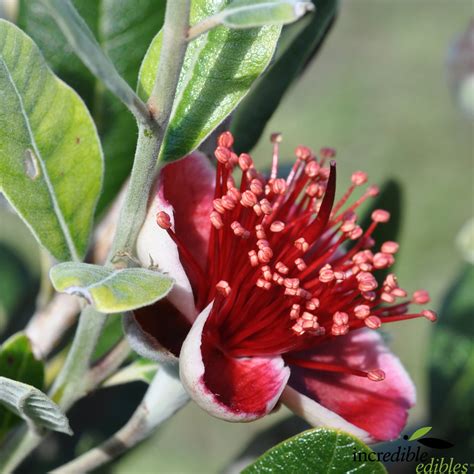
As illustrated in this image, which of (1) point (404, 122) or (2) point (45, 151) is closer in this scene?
(2) point (45, 151)

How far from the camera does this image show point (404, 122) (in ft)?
11.8

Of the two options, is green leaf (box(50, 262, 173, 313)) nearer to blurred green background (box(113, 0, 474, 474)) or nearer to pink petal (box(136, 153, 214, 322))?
pink petal (box(136, 153, 214, 322))

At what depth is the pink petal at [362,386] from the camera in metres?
0.88

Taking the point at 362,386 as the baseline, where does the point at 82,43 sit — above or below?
above

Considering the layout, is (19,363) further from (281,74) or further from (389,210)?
(389,210)

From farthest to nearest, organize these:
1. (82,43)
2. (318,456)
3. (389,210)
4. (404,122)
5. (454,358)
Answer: (404,122) < (454,358) < (389,210) < (318,456) < (82,43)

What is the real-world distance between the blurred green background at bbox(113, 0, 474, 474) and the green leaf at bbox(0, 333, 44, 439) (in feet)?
6.73

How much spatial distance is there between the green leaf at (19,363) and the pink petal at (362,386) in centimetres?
29

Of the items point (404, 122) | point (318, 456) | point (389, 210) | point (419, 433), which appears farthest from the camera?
point (404, 122)

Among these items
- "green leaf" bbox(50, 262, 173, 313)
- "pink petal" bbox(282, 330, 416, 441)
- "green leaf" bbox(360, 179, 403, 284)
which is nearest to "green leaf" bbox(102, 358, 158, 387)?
"pink petal" bbox(282, 330, 416, 441)

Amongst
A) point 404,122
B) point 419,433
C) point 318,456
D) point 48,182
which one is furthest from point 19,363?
point 404,122

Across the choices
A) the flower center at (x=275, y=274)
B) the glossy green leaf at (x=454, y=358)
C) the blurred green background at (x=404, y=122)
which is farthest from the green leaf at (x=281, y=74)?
the blurred green background at (x=404, y=122)

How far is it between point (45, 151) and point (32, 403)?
23 centimetres

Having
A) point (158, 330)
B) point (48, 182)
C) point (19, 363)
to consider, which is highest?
point (48, 182)
